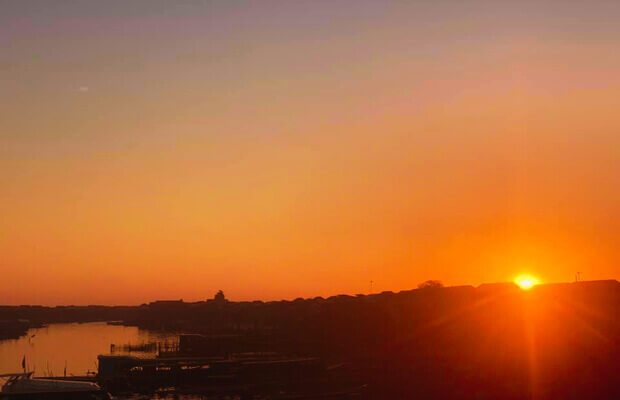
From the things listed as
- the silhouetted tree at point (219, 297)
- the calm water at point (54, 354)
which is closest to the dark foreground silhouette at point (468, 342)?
the calm water at point (54, 354)

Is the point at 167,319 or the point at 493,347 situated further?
the point at 167,319

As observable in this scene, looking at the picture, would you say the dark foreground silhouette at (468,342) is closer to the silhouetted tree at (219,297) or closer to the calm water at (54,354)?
the calm water at (54,354)

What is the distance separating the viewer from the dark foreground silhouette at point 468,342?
48.2 m

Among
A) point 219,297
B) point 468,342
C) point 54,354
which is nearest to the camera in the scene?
point 468,342

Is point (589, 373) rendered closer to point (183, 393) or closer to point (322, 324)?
point (183, 393)

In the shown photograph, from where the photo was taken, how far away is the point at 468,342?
7112 cm

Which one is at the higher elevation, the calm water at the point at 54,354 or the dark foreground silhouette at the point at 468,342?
the dark foreground silhouette at the point at 468,342

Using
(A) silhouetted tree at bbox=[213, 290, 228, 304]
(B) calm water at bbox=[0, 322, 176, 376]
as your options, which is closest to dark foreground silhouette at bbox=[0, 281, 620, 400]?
(B) calm water at bbox=[0, 322, 176, 376]

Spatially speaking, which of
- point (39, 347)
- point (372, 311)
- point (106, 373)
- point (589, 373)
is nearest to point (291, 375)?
point (106, 373)

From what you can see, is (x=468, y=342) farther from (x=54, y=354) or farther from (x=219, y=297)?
(x=219, y=297)

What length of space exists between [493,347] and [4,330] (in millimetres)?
91905

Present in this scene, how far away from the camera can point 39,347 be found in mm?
93250

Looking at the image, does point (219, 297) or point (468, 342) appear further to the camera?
point (219, 297)

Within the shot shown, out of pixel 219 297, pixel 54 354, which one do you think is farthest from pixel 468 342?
pixel 219 297
